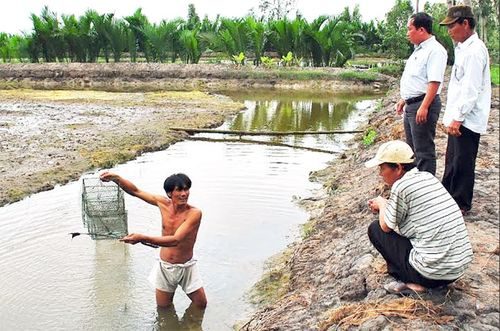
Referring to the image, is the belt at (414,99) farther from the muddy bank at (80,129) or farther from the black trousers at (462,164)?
the muddy bank at (80,129)

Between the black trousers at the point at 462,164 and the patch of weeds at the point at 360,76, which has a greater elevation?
the black trousers at the point at 462,164

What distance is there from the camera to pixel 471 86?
400 cm

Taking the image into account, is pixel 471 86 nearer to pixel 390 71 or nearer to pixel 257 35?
pixel 390 71

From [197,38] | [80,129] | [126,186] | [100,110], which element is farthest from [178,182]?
[197,38]

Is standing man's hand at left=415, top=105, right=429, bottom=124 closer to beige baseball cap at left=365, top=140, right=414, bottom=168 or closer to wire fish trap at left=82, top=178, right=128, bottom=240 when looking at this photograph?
beige baseball cap at left=365, top=140, right=414, bottom=168

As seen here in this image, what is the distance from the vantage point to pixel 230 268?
569cm

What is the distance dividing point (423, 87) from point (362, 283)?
1.82 m

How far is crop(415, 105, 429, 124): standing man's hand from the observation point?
444 centimetres

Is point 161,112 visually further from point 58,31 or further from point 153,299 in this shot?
point 58,31

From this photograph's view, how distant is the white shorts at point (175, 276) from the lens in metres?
4.42

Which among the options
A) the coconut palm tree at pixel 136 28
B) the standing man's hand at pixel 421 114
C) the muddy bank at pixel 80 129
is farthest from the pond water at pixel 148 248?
the coconut palm tree at pixel 136 28

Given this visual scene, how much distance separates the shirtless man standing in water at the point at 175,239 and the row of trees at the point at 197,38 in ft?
79.5

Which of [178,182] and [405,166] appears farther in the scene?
[178,182]

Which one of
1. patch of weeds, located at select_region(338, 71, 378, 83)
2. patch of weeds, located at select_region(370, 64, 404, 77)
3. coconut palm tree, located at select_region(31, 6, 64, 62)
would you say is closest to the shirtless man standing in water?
patch of weeds, located at select_region(338, 71, 378, 83)
